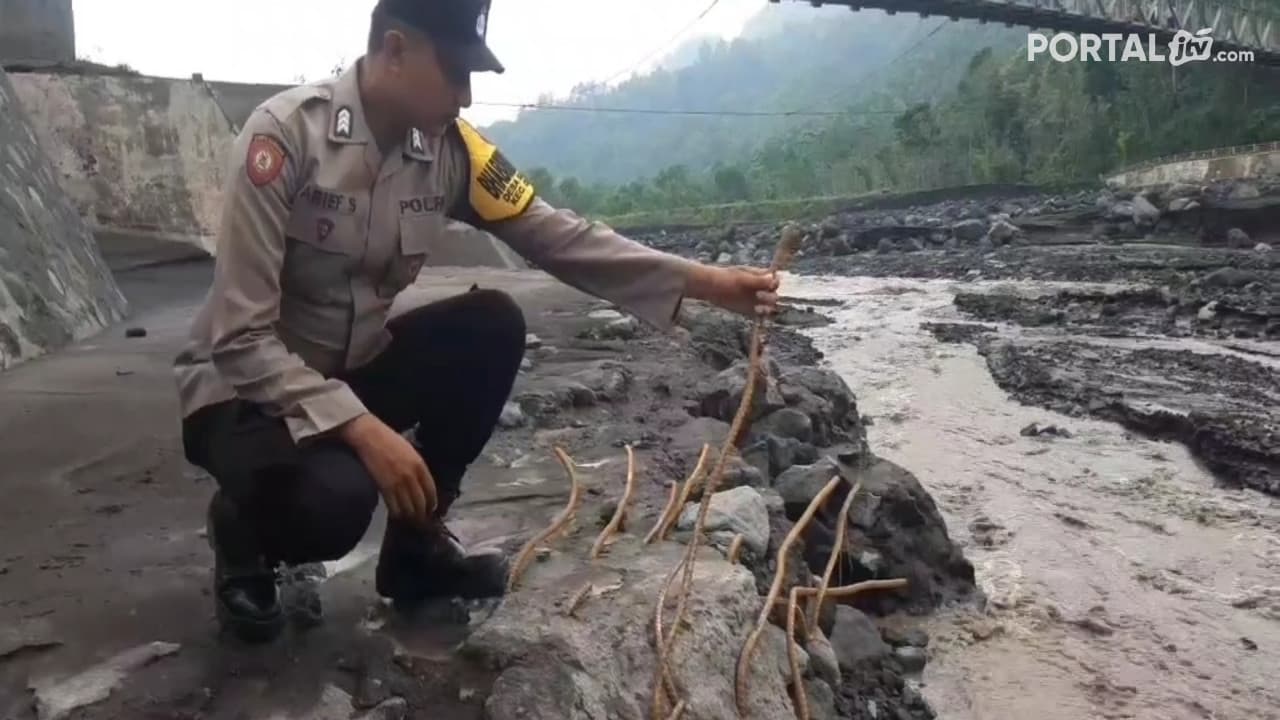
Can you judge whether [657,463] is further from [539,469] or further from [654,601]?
[654,601]

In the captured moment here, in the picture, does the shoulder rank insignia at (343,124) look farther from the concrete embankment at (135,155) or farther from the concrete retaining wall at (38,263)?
the concrete embankment at (135,155)

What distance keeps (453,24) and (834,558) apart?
204 centimetres

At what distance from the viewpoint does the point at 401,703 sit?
2094mm

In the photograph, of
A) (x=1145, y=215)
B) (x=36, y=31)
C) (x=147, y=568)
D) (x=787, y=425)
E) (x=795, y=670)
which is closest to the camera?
(x=795, y=670)

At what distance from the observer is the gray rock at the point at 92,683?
6.70 feet

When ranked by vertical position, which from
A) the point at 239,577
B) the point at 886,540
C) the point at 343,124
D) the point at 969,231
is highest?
the point at 343,124

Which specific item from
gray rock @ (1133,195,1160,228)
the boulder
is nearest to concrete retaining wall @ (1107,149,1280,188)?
gray rock @ (1133,195,1160,228)

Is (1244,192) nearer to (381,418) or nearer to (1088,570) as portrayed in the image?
(1088,570)

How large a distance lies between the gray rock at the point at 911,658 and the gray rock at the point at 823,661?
1.96ft

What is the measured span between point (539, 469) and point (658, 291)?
1488 millimetres

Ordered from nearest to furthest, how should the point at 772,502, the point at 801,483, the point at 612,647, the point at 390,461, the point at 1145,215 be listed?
the point at 390,461, the point at 612,647, the point at 772,502, the point at 801,483, the point at 1145,215

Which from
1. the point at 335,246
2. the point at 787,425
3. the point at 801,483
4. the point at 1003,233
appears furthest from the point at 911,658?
the point at 1003,233

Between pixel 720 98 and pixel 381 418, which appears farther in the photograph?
pixel 720 98

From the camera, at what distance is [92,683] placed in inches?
83.5
